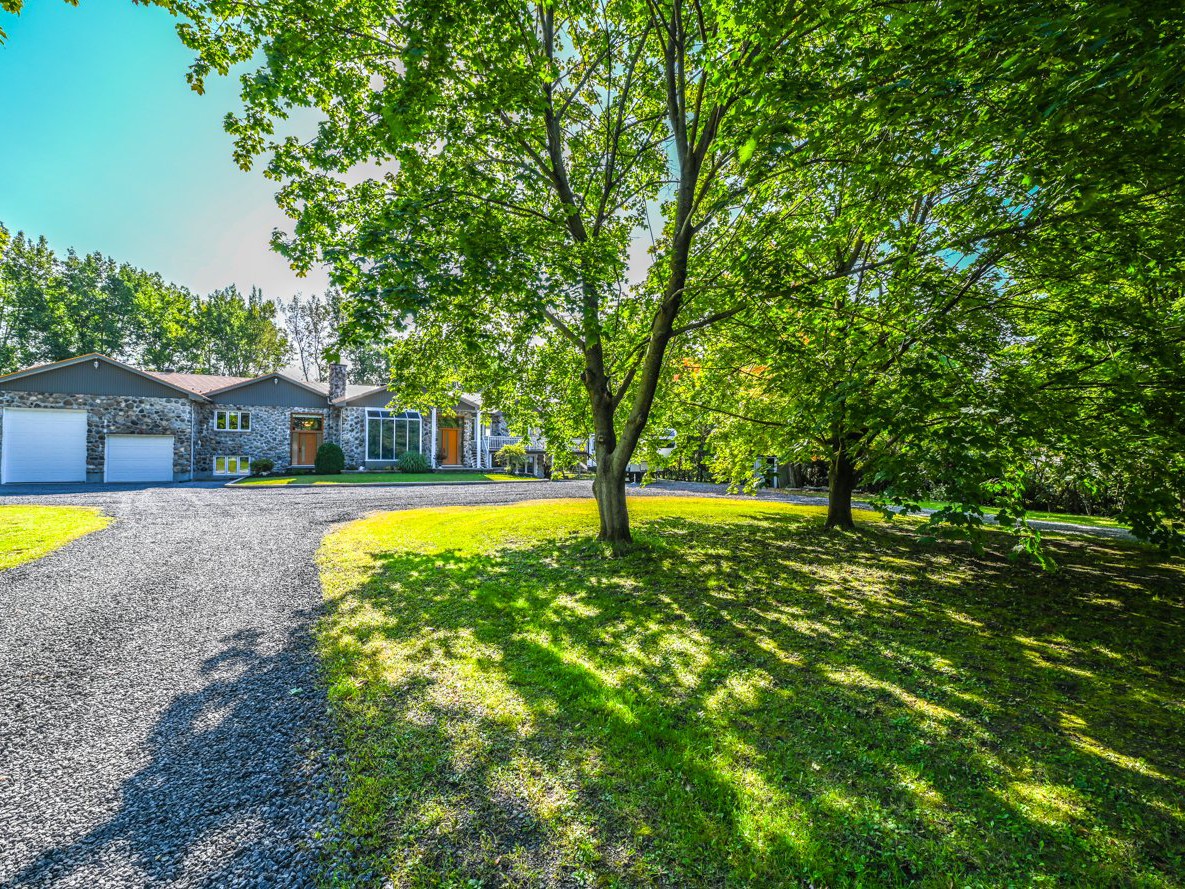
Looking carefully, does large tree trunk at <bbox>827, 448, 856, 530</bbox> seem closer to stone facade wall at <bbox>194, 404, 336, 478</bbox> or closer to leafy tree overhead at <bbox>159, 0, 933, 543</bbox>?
leafy tree overhead at <bbox>159, 0, 933, 543</bbox>

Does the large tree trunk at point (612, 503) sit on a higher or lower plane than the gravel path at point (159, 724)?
higher

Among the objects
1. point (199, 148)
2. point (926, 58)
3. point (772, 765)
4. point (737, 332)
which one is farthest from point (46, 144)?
point (772, 765)

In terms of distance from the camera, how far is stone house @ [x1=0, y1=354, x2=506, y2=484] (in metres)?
17.9

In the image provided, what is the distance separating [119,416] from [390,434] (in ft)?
34.4

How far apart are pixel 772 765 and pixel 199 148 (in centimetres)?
1199

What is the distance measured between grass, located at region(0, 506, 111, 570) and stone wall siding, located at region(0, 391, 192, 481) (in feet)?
35.1

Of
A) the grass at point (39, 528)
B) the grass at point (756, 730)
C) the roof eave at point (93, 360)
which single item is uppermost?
the roof eave at point (93, 360)

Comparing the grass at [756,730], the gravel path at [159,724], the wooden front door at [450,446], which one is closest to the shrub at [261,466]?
the wooden front door at [450,446]

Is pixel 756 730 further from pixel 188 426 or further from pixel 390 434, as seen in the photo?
pixel 188 426

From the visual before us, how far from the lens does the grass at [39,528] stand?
22.0 ft

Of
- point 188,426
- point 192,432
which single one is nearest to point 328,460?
point 192,432

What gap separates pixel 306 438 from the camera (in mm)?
24281

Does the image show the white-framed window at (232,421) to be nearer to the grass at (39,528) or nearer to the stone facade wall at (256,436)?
the stone facade wall at (256,436)

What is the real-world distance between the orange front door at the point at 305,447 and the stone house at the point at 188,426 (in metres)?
0.05
